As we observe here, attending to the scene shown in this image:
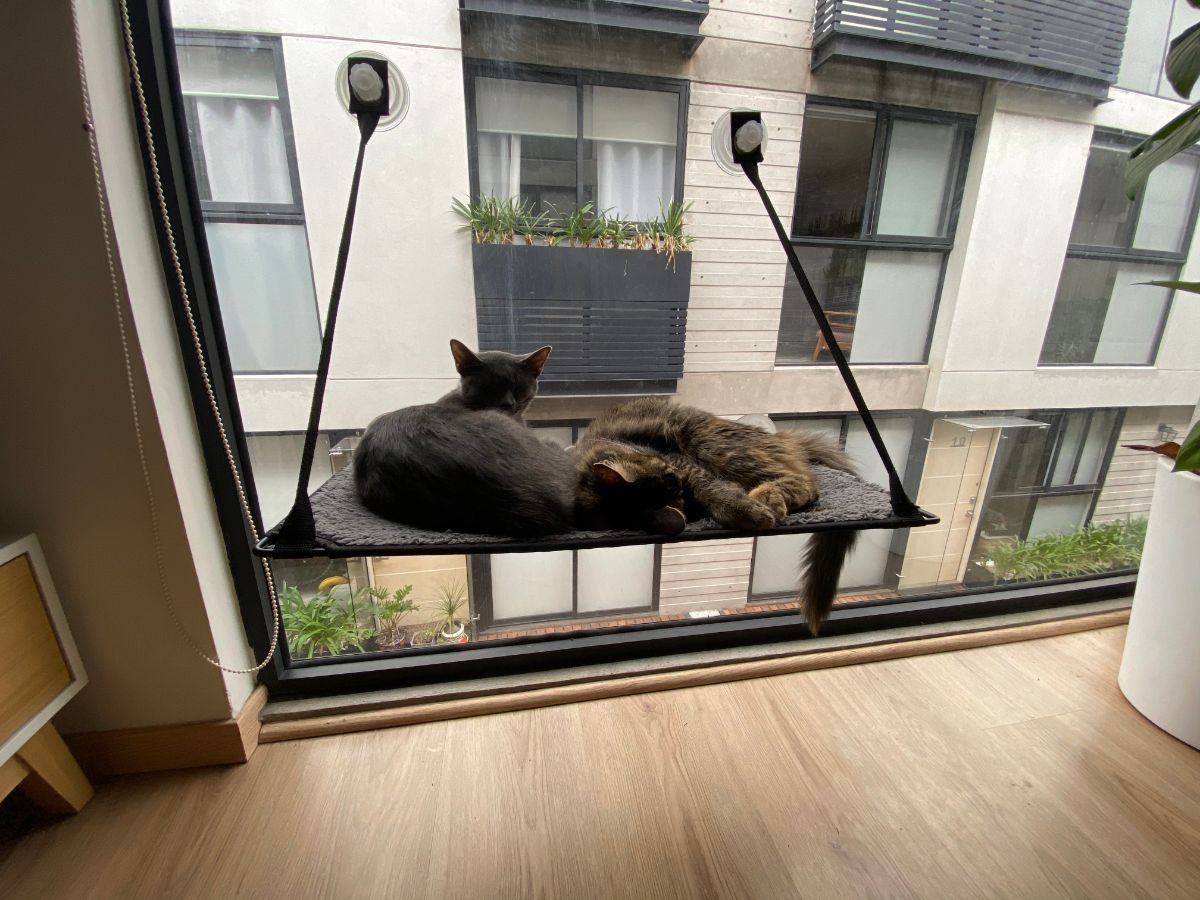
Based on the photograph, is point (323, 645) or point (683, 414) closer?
point (683, 414)

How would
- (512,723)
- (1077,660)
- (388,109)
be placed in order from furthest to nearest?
(1077,660), (512,723), (388,109)

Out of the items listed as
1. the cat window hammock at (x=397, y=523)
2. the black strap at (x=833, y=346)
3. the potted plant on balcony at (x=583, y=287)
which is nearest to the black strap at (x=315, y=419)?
the cat window hammock at (x=397, y=523)

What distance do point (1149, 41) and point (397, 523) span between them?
2.05m

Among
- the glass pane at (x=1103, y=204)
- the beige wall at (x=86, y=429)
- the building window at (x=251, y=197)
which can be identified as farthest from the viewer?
the glass pane at (x=1103, y=204)

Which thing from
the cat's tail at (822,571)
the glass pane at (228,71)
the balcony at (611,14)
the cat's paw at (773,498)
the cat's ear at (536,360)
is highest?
the balcony at (611,14)

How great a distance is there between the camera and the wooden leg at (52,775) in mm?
737

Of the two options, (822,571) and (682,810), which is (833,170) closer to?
(822,571)

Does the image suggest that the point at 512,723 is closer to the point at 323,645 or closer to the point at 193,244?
the point at 323,645

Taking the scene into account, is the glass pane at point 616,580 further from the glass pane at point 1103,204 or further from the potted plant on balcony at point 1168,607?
the glass pane at point 1103,204

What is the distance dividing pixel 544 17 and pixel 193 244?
0.81 meters

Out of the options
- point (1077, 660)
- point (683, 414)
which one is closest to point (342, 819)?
point (683, 414)

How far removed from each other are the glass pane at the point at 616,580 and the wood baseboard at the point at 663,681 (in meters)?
0.28

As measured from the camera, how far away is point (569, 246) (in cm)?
100

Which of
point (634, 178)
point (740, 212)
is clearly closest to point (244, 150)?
point (634, 178)
